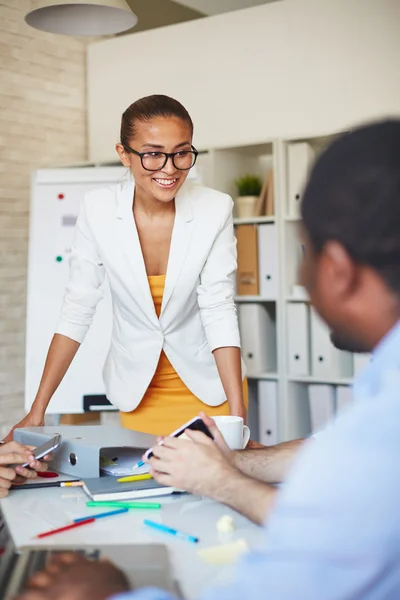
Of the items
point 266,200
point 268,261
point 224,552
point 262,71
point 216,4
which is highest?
point 216,4

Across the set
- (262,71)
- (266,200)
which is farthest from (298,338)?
(262,71)

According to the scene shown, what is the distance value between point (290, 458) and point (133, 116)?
3.51 ft

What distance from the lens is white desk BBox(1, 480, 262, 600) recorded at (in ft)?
4.06

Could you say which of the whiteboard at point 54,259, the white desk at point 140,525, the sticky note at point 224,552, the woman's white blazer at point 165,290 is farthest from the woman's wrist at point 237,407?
the whiteboard at point 54,259

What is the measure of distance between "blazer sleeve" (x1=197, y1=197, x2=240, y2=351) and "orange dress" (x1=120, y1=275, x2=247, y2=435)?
0.44 ft

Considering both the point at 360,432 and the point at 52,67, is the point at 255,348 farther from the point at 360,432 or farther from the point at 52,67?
the point at 360,432

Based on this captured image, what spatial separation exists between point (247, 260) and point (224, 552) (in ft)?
9.87

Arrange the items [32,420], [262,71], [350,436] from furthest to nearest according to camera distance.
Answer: [262,71], [32,420], [350,436]

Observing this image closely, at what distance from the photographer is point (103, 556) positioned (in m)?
1.22

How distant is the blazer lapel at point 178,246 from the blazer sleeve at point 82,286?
20cm

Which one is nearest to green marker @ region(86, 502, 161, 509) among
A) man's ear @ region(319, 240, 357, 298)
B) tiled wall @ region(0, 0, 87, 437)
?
man's ear @ region(319, 240, 357, 298)

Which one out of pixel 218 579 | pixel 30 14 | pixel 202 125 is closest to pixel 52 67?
pixel 202 125

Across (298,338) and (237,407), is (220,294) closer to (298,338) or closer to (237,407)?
(237,407)

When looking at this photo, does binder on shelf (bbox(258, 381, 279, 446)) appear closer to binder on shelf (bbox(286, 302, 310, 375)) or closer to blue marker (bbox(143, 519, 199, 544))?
binder on shelf (bbox(286, 302, 310, 375))
